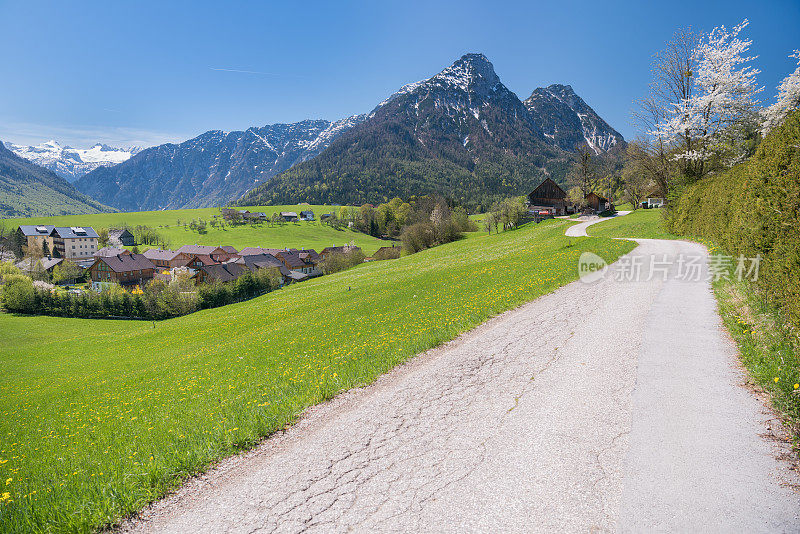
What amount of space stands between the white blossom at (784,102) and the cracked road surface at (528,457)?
28015mm

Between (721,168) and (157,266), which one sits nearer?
(721,168)

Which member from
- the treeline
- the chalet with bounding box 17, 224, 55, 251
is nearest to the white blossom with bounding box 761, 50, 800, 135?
the treeline

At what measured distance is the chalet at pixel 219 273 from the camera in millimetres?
88319

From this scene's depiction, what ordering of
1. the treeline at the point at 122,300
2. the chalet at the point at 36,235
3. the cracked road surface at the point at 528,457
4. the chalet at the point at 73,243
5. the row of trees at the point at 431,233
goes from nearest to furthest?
the cracked road surface at the point at 528,457 → the treeline at the point at 122,300 → the row of trees at the point at 431,233 → the chalet at the point at 36,235 → the chalet at the point at 73,243

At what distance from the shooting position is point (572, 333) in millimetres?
11461

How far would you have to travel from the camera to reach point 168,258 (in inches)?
4678

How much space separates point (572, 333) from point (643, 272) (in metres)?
10.6

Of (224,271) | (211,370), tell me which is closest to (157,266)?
(224,271)

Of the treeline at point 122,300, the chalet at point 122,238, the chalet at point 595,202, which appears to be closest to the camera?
the treeline at point 122,300

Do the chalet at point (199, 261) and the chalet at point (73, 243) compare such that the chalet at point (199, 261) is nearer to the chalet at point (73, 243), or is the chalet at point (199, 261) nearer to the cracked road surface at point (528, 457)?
the chalet at point (73, 243)

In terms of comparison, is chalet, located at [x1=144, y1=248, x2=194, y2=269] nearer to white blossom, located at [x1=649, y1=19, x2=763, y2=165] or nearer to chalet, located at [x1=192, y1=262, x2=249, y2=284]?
chalet, located at [x1=192, y1=262, x2=249, y2=284]

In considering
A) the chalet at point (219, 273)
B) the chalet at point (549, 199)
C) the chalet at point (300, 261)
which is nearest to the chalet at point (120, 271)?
the chalet at point (219, 273)

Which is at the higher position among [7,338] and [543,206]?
[543,206]

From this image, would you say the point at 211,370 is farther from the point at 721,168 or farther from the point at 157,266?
the point at 157,266
